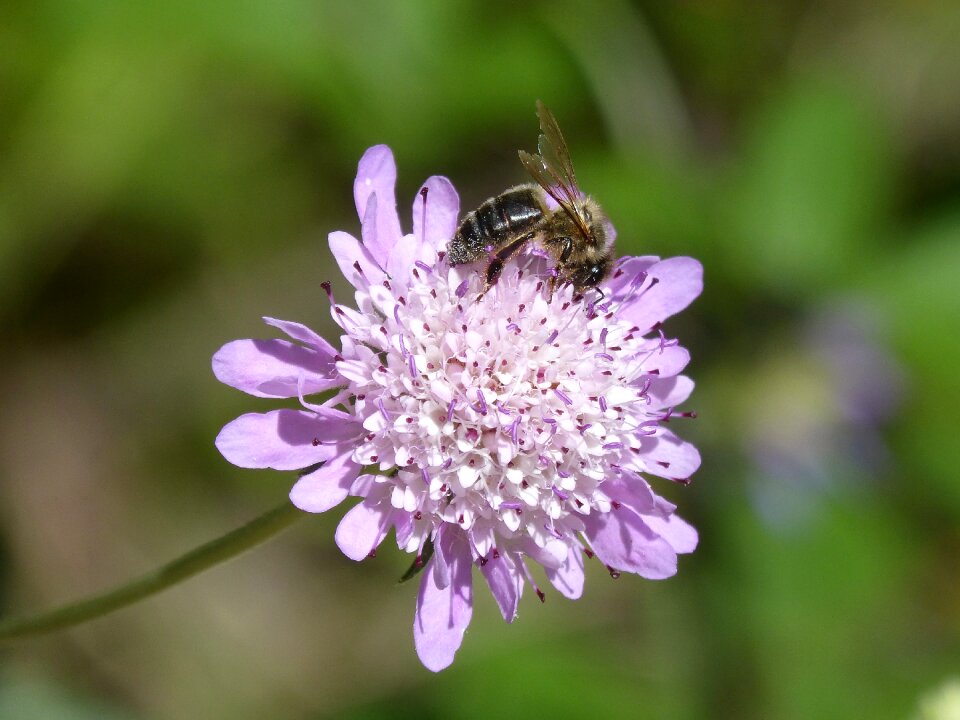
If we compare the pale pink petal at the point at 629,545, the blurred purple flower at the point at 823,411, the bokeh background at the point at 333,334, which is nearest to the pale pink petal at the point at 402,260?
the pale pink petal at the point at 629,545

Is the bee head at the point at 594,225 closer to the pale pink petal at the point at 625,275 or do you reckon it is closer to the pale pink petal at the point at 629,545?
the pale pink petal at the point at 625,275

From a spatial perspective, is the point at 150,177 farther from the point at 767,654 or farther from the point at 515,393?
the point at 767,654

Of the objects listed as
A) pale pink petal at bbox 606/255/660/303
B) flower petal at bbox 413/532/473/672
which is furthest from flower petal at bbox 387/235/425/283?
flower petal at bbox 413/532/473/672

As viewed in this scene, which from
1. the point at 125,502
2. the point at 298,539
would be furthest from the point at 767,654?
the point at 125,502

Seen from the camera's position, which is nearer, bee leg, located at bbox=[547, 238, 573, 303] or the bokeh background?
bee leg, located at bbox=[547, 238, 573, 303]

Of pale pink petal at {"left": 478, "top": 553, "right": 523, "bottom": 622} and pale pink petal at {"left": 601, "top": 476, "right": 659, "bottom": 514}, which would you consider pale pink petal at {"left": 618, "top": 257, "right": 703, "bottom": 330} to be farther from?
pale pink petal at {"left": 478, "top": 553, "right": 523, "bottom": 622}
